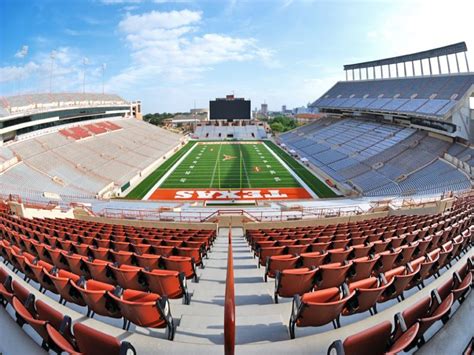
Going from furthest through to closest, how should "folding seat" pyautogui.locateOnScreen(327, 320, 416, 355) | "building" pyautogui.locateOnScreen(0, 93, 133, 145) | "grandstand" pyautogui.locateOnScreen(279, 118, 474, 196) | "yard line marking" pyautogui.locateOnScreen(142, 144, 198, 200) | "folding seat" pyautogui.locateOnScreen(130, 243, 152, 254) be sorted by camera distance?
"building" pyautogui.locateOnScreen(0, 93, 133, 145)
"yard line marking" pyautogui.locateOnScreen(142, 144, 198, 200)
"grandstand" pyautogui.locateOnScreen(279, 118, 474, 196)
"folding seat" pyautogui.locateOnScreen(130, 243, 152, 254)
"folding seat" pyautogui.locateOnScreen(327, 320, 416, 355)

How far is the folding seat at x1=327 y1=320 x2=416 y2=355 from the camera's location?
2439mm

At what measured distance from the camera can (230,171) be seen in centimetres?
3728

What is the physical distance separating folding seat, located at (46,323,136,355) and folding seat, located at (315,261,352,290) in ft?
8.50

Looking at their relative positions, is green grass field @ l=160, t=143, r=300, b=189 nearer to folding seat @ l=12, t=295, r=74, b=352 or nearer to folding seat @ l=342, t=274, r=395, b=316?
folding seat @ l=342, t=274, r=395, b=316

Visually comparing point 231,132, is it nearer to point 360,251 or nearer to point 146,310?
point 360,251

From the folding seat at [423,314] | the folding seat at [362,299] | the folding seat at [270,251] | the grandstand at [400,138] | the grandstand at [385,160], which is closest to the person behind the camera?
the folding seat at [423,314]

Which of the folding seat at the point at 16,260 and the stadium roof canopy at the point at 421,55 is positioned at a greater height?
the stadium roof canopy at the point at 421,55

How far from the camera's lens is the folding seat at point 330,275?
13.5 feet

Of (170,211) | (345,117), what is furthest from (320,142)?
(170,211)

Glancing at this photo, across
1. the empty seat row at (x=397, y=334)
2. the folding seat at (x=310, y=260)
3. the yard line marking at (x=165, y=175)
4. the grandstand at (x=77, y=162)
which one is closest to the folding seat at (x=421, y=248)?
the folding seat at (x=310, y=260)

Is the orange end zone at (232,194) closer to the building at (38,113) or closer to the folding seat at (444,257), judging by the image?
the building at (38,113)

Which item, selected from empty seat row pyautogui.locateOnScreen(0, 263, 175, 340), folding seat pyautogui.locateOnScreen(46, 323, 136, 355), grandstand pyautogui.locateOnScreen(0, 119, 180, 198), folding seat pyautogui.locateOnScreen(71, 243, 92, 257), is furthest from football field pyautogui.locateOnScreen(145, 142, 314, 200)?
folding seat pyautogui.locateOnScreen(46, 323, 136, 355)

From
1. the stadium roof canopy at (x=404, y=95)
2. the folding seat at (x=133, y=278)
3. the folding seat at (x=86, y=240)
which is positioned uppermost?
the stadium roof canopy at (x=404, y=95)

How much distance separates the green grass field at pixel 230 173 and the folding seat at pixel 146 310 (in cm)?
2488
